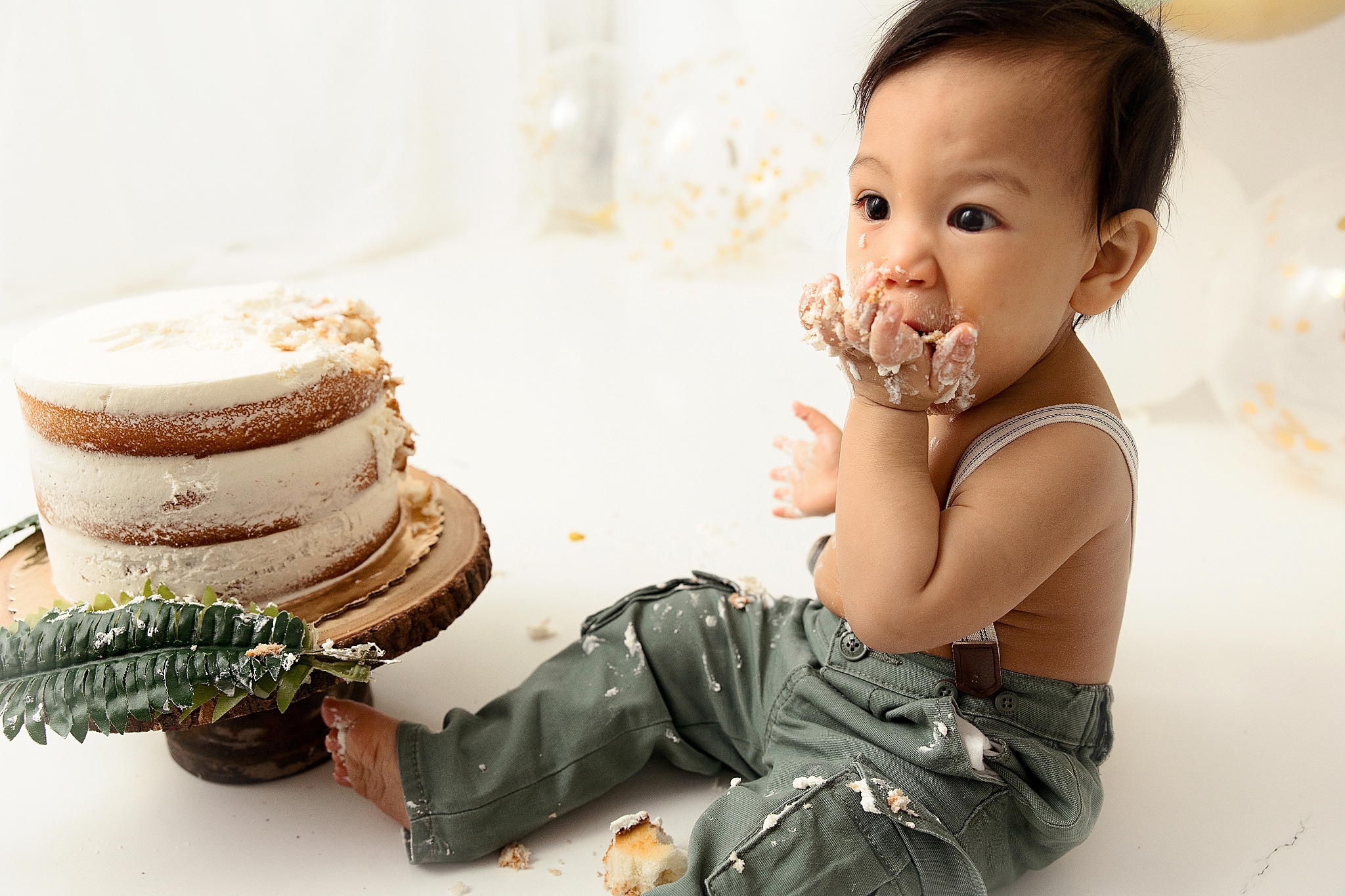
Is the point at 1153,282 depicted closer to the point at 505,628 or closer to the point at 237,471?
the point at 505,628

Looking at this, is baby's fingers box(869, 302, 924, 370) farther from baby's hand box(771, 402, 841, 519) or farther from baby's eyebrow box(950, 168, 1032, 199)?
baby's hand box(771, 402, 841, 519)

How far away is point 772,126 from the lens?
3150mm

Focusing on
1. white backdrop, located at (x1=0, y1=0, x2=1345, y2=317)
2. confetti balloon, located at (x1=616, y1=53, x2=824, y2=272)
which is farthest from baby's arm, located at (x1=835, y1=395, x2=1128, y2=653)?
confetti balloon, located at (x1=616, y1=53, x2=824, y2=272)

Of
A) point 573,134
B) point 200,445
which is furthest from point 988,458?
point 573,134

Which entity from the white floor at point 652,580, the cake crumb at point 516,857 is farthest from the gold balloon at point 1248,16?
the cake crumb at point 516,857

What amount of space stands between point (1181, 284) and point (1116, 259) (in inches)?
50.1

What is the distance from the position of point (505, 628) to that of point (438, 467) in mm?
611

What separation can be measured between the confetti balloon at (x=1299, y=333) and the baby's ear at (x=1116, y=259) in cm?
100

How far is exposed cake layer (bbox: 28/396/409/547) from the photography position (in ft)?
3.38

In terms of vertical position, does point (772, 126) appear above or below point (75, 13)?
below

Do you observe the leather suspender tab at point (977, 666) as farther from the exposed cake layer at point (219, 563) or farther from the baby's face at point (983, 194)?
the exposed cake layer at point (219, 563)

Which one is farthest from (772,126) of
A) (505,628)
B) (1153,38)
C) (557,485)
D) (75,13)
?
(1153,38)

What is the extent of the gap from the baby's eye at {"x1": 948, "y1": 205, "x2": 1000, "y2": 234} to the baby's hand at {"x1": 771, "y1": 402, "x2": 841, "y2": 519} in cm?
39

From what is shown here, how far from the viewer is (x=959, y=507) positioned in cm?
95
